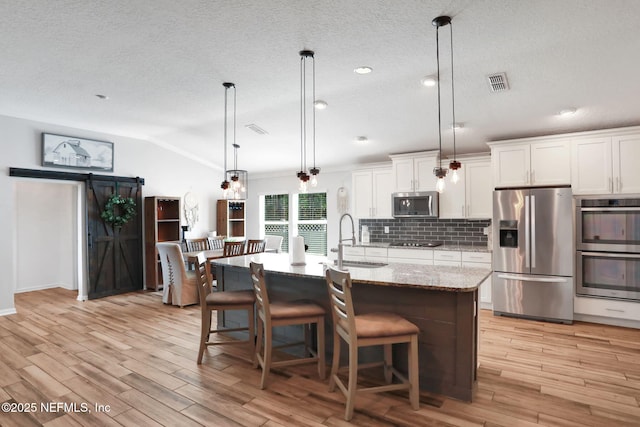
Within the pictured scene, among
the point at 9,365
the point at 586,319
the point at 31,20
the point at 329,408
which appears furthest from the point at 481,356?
the point at 31,20

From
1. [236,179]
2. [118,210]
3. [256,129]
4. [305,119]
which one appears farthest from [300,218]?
[236,179]

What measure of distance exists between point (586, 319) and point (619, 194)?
5.07 ft

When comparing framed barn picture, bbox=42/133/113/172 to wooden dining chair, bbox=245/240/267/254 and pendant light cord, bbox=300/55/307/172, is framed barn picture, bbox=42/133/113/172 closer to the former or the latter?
wooden dining chair, bbox=245/240/267/254

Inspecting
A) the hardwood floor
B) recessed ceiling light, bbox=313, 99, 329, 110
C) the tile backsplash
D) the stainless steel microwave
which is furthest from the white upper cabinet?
the hardwood floor

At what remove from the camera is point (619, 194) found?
418cm

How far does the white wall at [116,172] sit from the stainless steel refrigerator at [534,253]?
18.4 ft

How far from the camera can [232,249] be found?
532cm

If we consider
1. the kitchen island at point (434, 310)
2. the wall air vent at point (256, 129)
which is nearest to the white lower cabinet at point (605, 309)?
the kitchen island at point (434, 310)

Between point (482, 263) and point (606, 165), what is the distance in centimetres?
182

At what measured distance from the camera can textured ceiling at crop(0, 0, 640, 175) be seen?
8.59 ft

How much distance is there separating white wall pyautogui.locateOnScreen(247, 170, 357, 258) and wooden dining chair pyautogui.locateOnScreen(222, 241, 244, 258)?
2.09 metres

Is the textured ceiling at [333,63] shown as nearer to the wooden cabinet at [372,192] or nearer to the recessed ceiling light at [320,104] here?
the recessed ceiling light at [320,104]

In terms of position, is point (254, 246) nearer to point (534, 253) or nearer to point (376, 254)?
point (376, 254)

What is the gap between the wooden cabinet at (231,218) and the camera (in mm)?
7789
